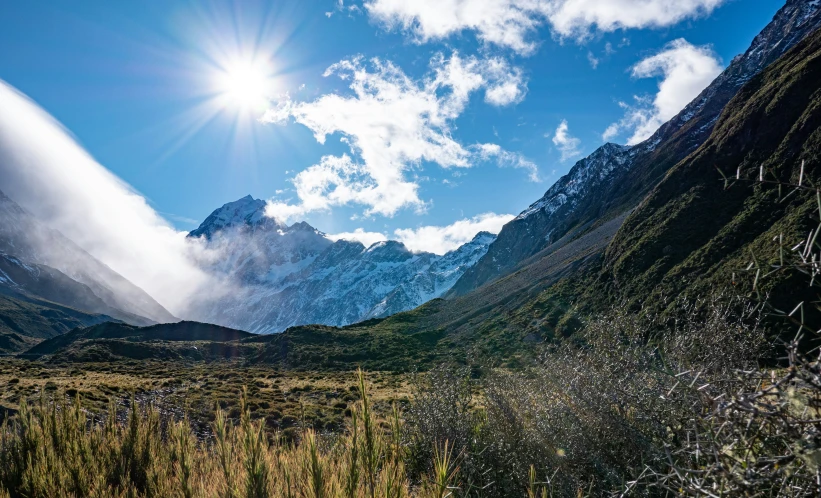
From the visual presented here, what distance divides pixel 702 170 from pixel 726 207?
13.9 metres

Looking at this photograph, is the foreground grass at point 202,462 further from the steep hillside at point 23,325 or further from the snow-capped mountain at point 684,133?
the steep hillside at point 23,325

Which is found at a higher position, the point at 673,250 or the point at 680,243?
the point at 680,243

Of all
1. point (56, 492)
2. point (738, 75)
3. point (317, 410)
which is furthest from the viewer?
point (738, 75)

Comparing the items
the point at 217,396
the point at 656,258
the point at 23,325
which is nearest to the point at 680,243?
the point at 656,258

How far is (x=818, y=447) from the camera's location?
64.2 inches

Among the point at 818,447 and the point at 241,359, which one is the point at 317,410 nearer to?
the point at 818,447

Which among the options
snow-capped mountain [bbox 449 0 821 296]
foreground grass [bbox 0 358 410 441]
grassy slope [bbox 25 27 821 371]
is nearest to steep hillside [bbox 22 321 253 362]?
grassy slope [bbox 25 27 821 371]

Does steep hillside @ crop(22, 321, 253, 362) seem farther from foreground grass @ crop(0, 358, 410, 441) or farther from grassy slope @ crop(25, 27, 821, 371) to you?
foreground grass @ crop(0, 358, 410, 441)

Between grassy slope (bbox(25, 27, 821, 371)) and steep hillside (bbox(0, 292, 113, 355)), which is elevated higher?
steep hillside (bbox(0, 292, 113, 355))

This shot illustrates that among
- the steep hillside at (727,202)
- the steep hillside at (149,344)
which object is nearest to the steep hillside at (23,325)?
the steep hillside at (149,344)

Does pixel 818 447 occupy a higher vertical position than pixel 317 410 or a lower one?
higher

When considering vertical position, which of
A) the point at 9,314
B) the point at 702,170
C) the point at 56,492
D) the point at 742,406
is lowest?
the point at 742,406

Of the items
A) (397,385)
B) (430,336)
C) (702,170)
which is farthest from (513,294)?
(397,385)

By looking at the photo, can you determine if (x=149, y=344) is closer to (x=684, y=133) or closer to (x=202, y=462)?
(x=202, y=462)
